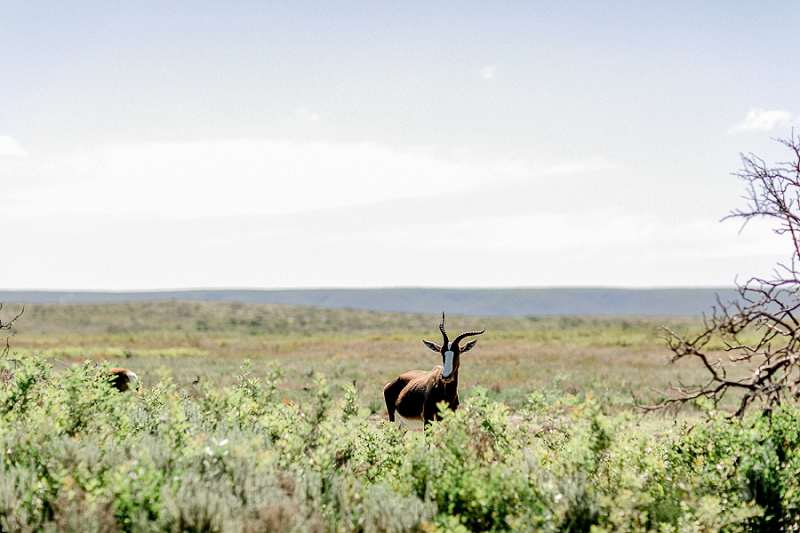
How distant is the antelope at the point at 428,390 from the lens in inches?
417

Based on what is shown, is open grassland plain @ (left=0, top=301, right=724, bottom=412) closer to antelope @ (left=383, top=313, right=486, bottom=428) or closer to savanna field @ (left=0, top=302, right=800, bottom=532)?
savanna field @ (left=0, top=302, right=800, bottom=532)

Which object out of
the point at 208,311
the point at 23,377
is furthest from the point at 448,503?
the point at 208,311

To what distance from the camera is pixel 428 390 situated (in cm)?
1105

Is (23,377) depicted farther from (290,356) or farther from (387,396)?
(290,356)

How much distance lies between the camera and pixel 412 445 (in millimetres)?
6230

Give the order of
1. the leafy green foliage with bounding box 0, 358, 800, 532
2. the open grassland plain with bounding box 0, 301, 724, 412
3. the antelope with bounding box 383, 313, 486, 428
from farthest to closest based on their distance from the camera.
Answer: the open grassland plain with bounding box 0, 301, 724, 412 < the antelope with bounding box 383, 313, 486, 428 < the leafy green foliage with bounding box 0, 358, 800, 532

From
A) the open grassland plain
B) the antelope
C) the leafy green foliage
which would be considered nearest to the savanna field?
the leafy green foliage

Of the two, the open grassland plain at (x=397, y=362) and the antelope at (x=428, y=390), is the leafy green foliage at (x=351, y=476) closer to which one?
the open grassland plain at (x=397, y=362)

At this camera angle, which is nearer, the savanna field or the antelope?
the savanna field

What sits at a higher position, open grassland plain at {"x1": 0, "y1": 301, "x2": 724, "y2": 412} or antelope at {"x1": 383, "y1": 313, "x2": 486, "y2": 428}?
antelope at {"x1": 383, "y1": 313, "x2": 486, "y2": 428}

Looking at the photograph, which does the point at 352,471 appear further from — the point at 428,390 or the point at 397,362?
the point at 397,362

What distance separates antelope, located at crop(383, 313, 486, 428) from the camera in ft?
34.7

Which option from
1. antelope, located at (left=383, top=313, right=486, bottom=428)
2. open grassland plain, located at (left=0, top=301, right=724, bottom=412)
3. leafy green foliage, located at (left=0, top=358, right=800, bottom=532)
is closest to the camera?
leafy green foliage, located at (left=0, top=358, right=800, bottom=532)

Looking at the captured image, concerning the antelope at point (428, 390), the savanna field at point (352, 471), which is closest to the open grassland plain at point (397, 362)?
the savanna field at point (352, 471)
